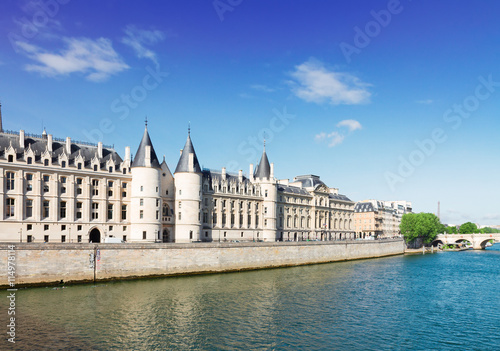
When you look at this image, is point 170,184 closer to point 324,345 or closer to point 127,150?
point 127,150

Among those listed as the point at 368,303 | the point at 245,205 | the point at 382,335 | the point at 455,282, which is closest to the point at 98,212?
the point at 245,205

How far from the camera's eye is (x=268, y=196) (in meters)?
91.8

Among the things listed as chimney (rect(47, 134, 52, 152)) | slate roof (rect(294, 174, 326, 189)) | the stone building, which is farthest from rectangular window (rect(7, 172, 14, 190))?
slate roof (rect(294, 174, 326, 189))

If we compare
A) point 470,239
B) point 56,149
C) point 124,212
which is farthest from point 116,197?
point 470,239

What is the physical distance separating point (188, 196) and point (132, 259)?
2057cm

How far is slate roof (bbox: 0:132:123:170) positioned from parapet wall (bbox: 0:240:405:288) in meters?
17.6

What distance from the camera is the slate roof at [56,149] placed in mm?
58781

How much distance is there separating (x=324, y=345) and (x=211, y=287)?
2265 centimetres

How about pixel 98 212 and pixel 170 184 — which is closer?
pixel 98 212

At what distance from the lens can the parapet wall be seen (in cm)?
4678

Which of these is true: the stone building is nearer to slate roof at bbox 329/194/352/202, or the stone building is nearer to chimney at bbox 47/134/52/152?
chimney at bbox 47/134/52/152

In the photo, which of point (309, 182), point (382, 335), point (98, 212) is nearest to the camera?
point (382, 335)

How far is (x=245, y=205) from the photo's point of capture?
289 feet

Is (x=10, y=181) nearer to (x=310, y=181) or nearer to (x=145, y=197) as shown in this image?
(x=145, y=197)
